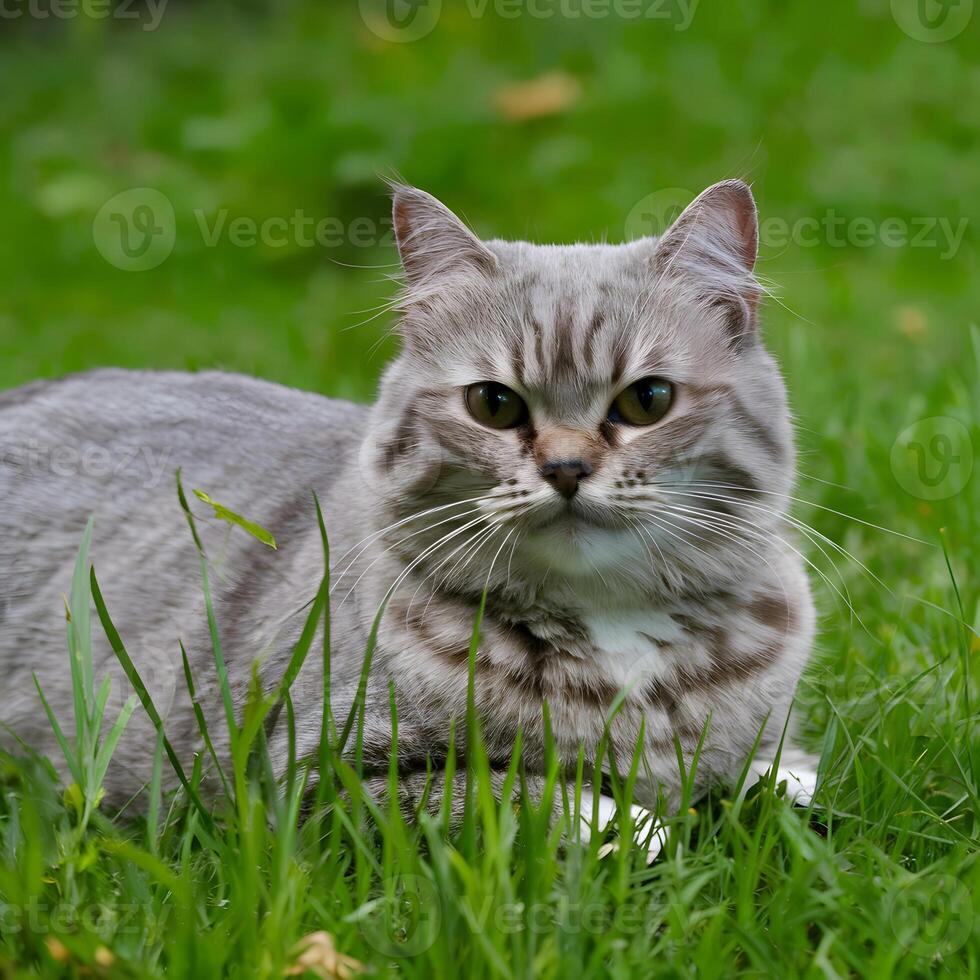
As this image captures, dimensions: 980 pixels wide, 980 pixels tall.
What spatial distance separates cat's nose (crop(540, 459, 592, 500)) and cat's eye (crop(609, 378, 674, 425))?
0.57 feet

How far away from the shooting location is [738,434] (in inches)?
87.5

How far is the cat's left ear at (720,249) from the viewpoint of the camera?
91.0 inches

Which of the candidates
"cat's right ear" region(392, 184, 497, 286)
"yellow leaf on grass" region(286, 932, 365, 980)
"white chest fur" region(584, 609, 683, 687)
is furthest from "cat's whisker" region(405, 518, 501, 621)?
"yellow leaf on grass" region(286, 932, 365, 980)

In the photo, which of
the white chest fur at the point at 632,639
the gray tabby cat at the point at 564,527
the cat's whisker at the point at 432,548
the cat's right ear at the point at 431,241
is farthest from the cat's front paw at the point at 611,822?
the cat's right ear at the point at 431,241

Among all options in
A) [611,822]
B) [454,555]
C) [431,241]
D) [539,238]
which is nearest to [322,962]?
[611,822]

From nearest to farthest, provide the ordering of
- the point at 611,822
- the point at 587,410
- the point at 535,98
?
1. the point at 611,822
2. the point at 587,410
3. the point at 535,98

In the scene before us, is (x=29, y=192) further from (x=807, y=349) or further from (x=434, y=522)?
(x=434, y=522)

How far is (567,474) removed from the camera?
2.02 metres

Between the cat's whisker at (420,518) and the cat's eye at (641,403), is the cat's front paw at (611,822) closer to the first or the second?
the cat's whisker at (420,518)

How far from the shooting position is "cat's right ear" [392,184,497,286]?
92.7 inches

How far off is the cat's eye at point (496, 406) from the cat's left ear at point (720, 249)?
37cm

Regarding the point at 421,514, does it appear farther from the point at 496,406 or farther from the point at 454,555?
the point at 496,406

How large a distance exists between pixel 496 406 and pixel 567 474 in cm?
26

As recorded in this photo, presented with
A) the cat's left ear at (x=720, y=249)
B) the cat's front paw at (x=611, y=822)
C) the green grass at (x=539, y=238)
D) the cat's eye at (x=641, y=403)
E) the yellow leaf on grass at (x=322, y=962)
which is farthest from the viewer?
the cat's left ear at (x=720, y=249)
